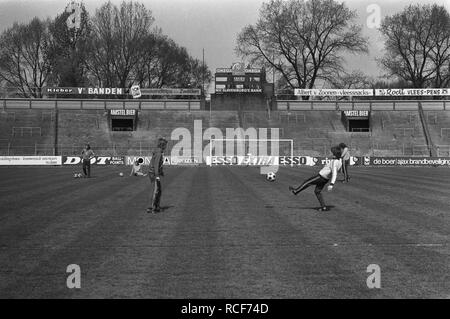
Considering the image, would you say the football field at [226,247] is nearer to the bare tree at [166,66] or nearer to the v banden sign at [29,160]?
the v banden sign at [29,160]

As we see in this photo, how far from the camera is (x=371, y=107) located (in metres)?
69.9

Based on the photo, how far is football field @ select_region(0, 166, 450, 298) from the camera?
7332mm

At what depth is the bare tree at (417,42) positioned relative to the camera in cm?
8069

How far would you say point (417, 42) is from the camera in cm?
8262

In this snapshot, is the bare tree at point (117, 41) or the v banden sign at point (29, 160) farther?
the bare tree at point (117, 41)

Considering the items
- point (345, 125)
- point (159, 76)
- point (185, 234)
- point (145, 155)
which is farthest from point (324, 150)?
point (185, 234)

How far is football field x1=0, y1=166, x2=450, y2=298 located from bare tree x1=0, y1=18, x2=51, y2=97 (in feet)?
218

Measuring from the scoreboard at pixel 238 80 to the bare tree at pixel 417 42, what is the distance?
887 inches

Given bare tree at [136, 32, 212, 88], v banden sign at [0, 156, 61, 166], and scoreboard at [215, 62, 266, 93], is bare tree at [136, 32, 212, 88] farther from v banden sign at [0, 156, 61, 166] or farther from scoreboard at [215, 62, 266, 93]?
v banden sign at [0, 156, 61, 166]

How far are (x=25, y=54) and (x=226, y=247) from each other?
257 ft

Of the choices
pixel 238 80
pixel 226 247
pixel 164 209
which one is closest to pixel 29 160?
pixel 238 80

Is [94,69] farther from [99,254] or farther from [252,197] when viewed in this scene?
[99,254]

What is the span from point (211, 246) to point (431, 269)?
3.79 metres

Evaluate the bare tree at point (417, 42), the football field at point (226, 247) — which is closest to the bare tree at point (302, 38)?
the bare tree at point (417, 42)
